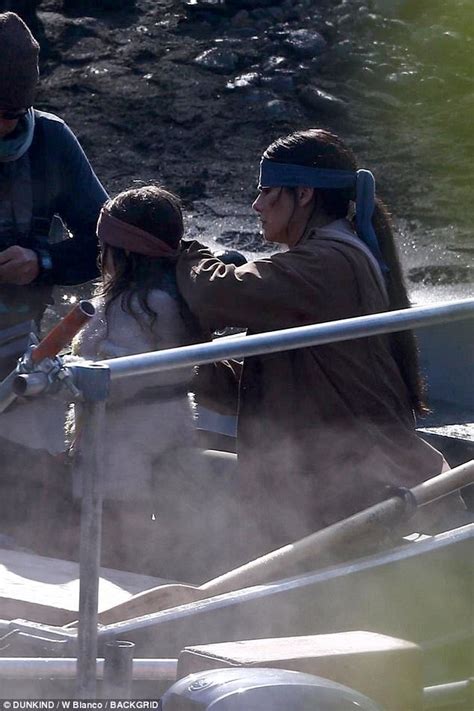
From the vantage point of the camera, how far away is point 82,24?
14.5m

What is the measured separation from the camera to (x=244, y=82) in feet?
45.3

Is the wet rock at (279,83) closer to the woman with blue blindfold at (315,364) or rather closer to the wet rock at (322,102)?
the wet rock at (322,102)

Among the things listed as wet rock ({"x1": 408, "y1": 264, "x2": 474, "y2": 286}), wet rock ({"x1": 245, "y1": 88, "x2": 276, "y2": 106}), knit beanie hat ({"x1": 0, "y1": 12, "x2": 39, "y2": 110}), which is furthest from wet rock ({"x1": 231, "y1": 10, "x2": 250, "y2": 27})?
knit beanie hat ({"x1": 0, "y1": 12, "x2": 39, "y2": 110})

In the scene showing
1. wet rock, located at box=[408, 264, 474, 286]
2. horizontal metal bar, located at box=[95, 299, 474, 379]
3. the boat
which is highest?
horizontal metal bar, located at box=[95, 299, 474, 379]

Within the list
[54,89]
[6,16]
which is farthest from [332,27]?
[6,16]

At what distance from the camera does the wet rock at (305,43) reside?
14.3 meters

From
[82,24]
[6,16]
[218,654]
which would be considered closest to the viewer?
[218,654]

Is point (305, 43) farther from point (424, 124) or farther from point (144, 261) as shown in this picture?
A: point (144, 261)

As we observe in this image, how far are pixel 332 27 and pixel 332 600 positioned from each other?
1299 cm

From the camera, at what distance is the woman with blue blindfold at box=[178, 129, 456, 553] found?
3.11m

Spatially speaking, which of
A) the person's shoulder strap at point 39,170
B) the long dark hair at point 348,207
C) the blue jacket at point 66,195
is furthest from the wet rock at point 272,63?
the long dark hair at point 348,207

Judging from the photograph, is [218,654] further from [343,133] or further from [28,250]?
[343,133]

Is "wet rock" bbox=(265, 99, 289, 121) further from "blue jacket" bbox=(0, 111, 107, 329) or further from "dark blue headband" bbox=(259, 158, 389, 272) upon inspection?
"dark blue headband" bbox=(259, 158, 389, 272)

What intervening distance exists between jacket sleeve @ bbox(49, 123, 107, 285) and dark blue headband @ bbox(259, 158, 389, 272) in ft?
2.79
